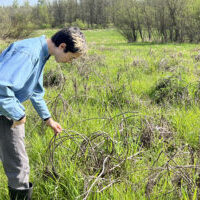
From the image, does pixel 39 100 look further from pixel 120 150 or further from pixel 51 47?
pixel 120 150

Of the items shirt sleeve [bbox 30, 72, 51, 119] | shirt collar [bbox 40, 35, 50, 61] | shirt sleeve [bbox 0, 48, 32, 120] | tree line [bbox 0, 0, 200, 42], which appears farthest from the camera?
tree line [bbox 0, 0, 200, 42]

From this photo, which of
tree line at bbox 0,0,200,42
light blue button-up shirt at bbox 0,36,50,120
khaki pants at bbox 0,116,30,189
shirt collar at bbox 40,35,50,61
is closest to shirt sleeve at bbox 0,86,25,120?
light blue button-up shirt at bbox 0,36,50,120

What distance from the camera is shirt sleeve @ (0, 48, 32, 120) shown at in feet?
4.53

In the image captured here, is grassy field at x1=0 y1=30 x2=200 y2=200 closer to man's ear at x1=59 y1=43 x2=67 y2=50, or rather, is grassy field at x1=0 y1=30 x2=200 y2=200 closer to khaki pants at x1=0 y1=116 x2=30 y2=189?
khaki pants at x1=0 y1=116 x2=30 y2=189

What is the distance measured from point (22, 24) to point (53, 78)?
9825mm

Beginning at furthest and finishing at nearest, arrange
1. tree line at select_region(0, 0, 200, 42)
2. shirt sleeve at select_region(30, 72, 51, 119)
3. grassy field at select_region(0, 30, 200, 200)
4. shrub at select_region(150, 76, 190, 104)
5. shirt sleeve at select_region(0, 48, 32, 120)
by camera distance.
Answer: tree line at select_region(0, 0, 200, 42), shrub at select_region(150, 76, 190, 104), shirt sleeve at select_region(30, 72, 51, 119), grassy field at select_region(0, 30, 200, 200), shirt sleeve at select_region(0, 48, 32, 120)

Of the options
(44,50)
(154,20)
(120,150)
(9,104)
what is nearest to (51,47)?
(44,50)

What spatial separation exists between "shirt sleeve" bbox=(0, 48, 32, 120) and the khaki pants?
232 mm

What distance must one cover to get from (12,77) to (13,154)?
2.00ft

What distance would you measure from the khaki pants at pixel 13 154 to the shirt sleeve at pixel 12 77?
0.23 meters

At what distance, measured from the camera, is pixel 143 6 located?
23.3 meters

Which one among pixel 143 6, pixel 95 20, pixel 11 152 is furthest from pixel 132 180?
pixel 95 20

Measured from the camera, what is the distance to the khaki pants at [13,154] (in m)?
1.63

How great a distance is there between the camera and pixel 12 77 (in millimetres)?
1394
